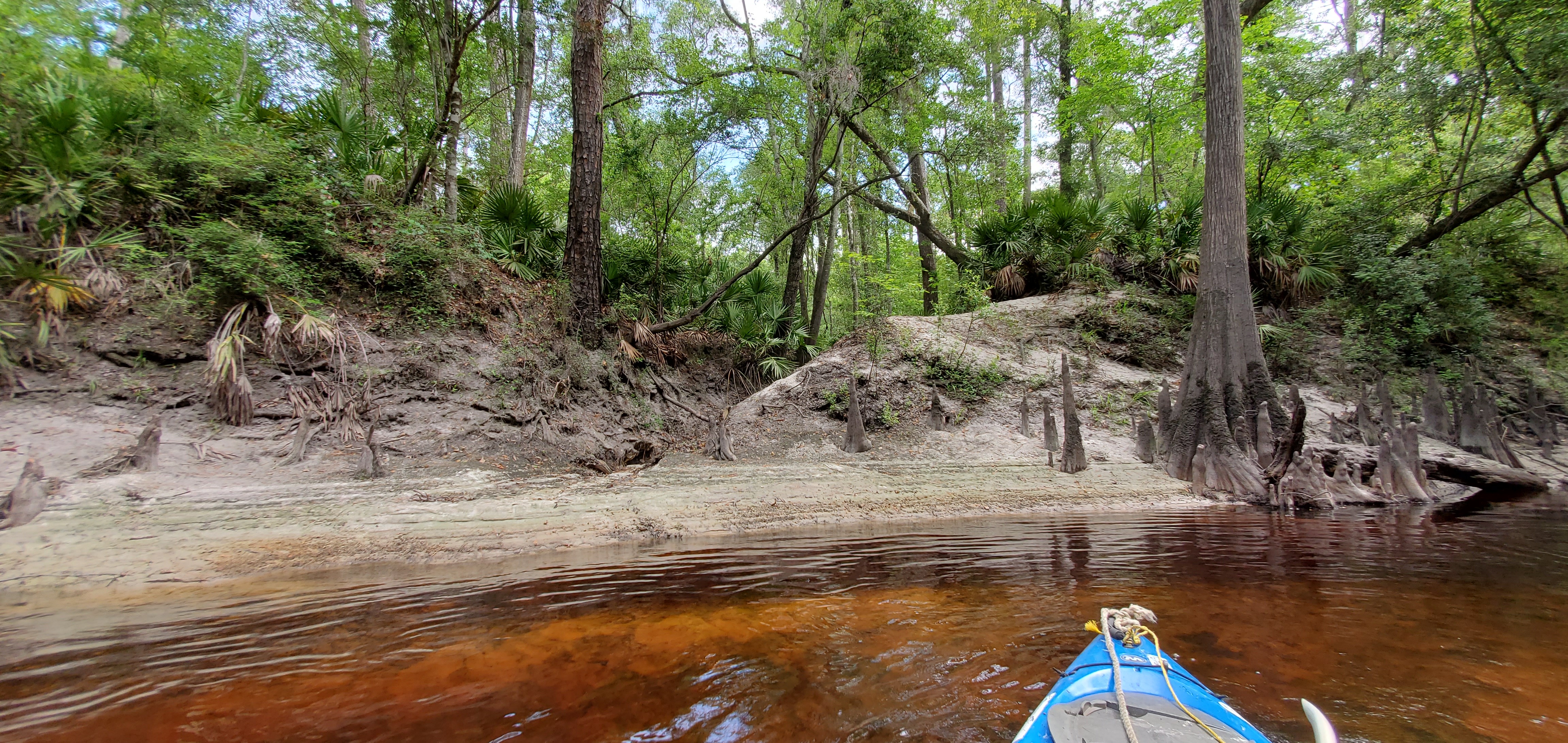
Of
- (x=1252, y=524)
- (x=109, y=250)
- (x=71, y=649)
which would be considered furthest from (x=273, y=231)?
(x=1252, y=524)

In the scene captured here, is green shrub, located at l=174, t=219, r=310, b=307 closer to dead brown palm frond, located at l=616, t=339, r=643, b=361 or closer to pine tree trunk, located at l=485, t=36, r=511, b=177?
dead brown palm frond, located at l=616, t=339, r=643, b=361

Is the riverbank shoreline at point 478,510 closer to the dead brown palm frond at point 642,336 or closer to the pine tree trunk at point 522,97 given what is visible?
the dead brown palm frond at point 642,336

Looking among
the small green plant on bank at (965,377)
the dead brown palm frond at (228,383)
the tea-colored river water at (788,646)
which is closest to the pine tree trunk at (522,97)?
the dead brown palm frond at (228,383)

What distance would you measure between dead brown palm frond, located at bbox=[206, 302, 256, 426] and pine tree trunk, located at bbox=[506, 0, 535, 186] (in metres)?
7.16

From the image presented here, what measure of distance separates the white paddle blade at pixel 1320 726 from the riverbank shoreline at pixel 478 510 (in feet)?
17.5

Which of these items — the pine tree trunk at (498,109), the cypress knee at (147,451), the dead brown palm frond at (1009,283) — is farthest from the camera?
the dead brown palm frond at (1009,283)

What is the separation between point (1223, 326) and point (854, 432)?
5946 mm

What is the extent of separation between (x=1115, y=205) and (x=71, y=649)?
1835cm

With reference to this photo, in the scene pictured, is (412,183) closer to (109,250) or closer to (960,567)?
(109,250)

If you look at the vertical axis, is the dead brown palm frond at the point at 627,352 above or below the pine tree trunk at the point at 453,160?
below

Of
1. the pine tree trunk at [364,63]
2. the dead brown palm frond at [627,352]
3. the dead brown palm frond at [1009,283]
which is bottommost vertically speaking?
the dead brown palm frond at [627,352]

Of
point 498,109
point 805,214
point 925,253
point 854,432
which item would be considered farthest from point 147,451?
point 925,253

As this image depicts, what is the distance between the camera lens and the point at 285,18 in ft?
37.2

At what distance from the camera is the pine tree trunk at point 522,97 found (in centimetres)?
1312
